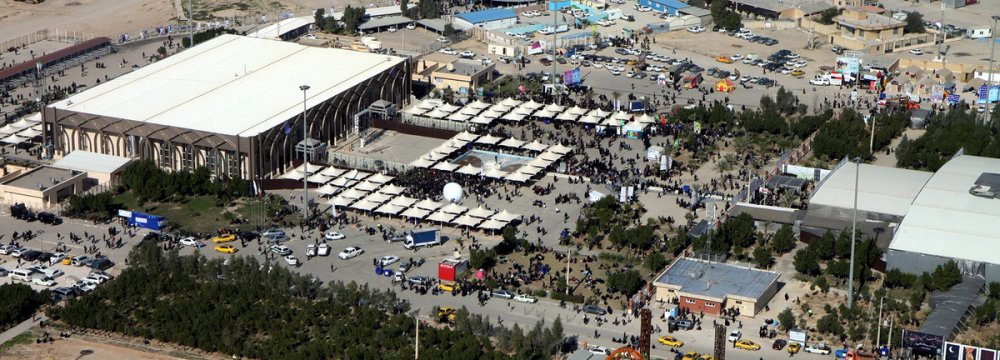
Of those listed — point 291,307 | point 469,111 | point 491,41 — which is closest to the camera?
point 291,307

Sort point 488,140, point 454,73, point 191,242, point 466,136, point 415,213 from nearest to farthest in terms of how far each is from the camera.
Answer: point 191,242, point 415,213, point 488,140, point 466,136, point 454,73

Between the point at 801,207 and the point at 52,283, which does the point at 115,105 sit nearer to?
the point at 52,283

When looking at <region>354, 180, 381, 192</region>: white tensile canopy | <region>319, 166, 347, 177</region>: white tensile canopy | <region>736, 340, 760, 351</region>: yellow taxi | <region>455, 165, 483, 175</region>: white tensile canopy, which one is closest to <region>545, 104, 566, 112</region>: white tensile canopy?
<region>455, 165, 483, 175</region>: white tensile canopy

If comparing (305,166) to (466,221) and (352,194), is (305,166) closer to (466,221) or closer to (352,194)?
(352,194)

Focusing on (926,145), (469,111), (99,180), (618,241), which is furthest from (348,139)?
(926,145)

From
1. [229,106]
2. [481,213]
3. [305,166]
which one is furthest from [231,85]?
[481,213]

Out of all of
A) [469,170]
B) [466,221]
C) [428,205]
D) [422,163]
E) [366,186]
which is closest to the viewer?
[466,221]

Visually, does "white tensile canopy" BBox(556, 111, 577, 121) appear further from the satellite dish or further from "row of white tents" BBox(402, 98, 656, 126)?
the satellite dish

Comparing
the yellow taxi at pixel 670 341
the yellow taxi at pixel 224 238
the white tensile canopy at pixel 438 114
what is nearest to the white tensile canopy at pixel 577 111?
the white tensile canopy at pixel 438 114
